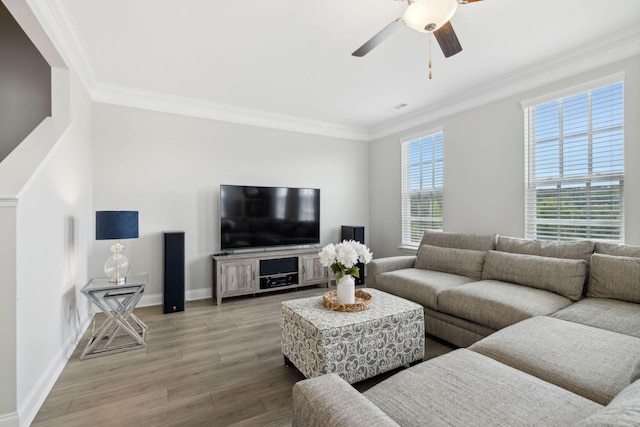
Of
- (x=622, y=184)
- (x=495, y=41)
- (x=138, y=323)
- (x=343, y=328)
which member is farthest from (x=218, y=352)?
(x=622, y=184)

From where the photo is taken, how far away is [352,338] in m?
2.00

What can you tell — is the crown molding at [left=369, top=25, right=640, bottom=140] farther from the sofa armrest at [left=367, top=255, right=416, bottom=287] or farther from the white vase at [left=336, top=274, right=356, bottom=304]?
→ the white vase at [left=336, top=274, right=356, bottom=304]

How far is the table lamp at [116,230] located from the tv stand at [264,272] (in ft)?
4.09

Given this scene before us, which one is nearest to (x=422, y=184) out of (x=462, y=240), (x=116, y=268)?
(x=462, y=240)

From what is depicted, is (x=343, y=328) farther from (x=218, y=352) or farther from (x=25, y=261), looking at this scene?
(x=25, y=261)

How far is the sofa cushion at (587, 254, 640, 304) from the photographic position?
7.45ft

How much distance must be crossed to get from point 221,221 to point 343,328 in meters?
2.80

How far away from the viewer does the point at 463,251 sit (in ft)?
11.3

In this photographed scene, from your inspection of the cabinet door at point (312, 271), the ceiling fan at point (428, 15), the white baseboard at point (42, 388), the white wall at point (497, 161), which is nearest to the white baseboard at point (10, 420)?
the white baseboard at point (42, 388)

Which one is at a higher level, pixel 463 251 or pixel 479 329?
pixel 463 251

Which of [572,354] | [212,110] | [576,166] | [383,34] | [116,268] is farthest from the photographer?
[212,110]

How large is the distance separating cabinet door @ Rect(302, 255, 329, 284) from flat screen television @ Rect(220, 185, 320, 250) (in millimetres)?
322

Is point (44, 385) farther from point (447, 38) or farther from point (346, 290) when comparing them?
point (447, 38)

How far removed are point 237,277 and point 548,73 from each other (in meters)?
4.41
